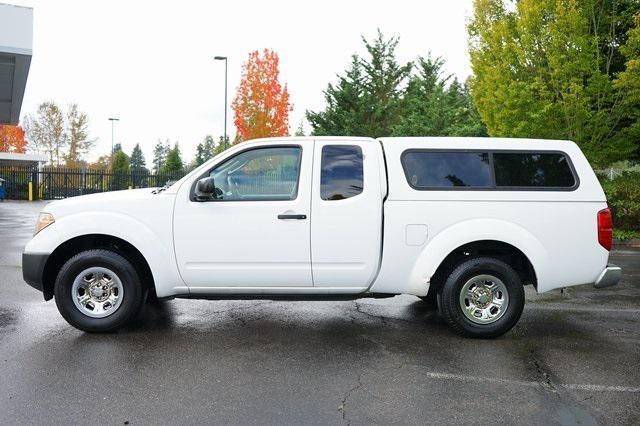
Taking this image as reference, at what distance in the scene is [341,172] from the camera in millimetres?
5453

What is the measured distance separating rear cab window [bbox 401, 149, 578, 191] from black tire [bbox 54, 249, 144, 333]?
2.89 meters

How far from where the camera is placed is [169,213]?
531 cm

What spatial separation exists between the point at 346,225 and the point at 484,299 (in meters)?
1.56

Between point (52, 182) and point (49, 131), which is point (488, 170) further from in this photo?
point (49, 131)

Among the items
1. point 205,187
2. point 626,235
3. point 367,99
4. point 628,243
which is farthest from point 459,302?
point 367,99

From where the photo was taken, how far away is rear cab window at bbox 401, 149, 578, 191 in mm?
5465

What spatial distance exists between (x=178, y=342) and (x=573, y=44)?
13833 mm

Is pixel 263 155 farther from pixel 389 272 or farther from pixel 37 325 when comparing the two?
pixel 37 325

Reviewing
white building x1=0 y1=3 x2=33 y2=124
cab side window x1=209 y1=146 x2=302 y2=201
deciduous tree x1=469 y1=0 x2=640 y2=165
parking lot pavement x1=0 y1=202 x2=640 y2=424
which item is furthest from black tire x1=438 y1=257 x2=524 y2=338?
white building x1=0 y1=3 x2=33 y2=124

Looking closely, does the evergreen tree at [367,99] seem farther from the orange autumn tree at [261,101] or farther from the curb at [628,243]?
the curb at [628,243]

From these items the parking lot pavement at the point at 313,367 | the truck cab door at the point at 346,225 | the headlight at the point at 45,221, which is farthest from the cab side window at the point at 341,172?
the headlight at the point at 45,221

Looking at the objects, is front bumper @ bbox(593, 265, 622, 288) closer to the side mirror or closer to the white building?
the side mirror

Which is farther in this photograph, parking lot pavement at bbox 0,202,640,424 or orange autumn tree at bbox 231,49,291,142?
orange autumn tree at bbox 231,49,291,142

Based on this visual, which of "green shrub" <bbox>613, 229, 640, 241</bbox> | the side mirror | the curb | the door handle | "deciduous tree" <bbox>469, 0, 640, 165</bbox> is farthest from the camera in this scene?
"deciduous tree" <bbox>469, 0, 640, 165</bbox>
